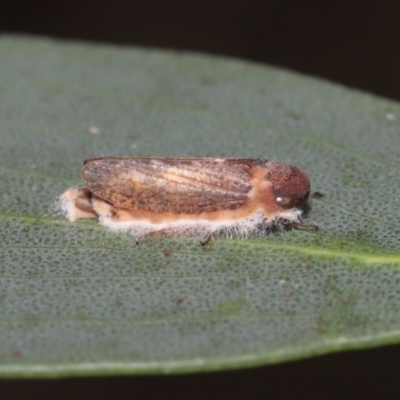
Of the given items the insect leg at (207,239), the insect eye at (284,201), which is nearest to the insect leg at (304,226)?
the insect eye at (284,201)

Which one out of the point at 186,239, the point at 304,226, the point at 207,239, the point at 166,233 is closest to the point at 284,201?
the point at 304,226

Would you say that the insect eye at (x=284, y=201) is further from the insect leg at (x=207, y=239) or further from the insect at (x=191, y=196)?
the insect leg at (x=207, y=239)

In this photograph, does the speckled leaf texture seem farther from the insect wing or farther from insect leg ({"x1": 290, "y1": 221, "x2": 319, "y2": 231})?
the insect wing

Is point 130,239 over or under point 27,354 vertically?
over

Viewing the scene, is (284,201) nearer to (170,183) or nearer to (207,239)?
(207,239)

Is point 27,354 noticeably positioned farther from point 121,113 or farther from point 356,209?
point 121,113

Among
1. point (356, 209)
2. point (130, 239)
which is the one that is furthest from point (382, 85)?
point (130, 239)

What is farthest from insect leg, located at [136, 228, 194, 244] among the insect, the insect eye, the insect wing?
the insect eye
